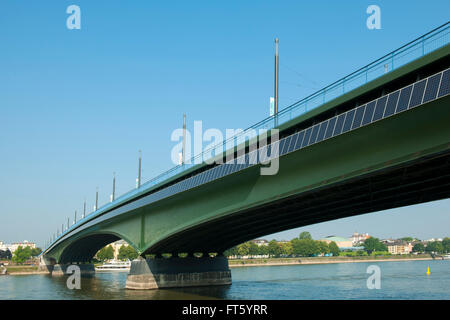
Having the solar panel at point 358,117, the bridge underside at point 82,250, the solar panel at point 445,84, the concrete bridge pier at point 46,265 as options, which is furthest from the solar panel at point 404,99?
the concrete bridge pier at point 46,265

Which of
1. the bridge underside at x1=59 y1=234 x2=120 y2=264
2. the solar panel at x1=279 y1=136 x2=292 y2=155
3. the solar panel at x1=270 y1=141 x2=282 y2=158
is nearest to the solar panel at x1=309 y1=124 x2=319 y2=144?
the solar panel at x1=279 y1=136 x2=292 y2=155

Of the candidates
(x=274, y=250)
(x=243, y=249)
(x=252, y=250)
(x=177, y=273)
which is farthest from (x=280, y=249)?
(x=177, y=273)

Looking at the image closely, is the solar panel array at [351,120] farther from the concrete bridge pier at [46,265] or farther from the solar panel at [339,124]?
the concrete bridge pier at [46,265]

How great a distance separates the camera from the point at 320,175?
27078 millimetres

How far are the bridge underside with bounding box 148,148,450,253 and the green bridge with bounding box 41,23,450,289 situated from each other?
0.09 meters

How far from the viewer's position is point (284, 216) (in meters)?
41.8

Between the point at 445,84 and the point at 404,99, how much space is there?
2071mm

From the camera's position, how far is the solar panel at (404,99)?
A: 2138 cm

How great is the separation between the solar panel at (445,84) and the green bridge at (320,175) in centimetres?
4

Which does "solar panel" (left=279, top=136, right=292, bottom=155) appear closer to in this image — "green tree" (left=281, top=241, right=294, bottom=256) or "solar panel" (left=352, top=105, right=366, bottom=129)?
"solar panel" (left=352, top=105, right=366, bottom=129)

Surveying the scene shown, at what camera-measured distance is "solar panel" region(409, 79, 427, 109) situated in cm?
2080

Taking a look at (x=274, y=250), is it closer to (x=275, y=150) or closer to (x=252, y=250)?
(x=252, y=250)

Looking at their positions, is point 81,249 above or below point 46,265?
above
